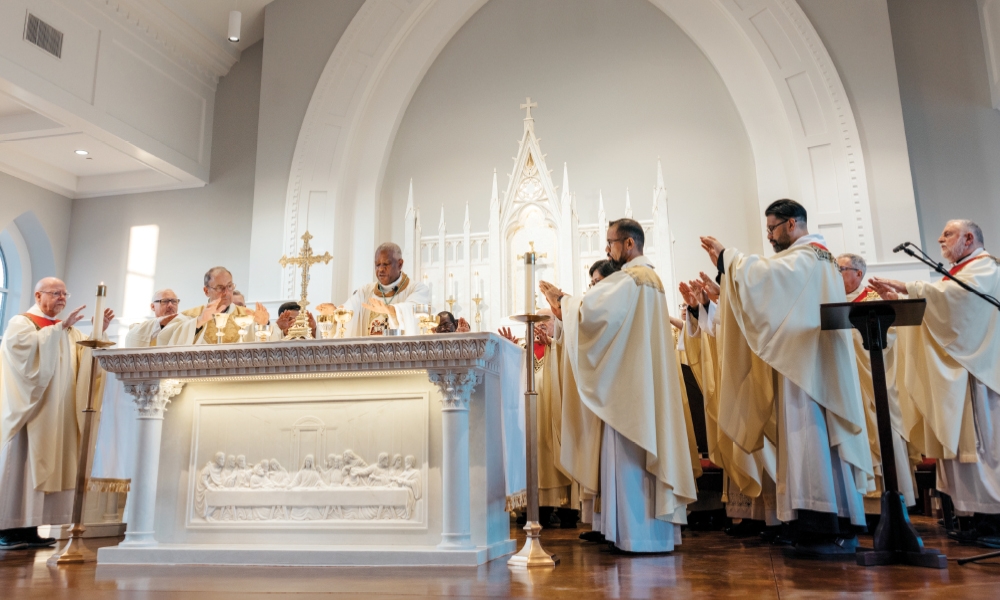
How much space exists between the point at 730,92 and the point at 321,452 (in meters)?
6.64

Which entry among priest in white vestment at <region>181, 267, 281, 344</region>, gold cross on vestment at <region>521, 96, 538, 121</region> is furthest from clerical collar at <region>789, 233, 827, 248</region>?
gold cross on vestment at <region>521, 96, 538, 121</region>

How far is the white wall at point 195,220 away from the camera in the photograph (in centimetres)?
988

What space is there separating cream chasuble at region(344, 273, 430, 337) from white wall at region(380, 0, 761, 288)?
3850mm

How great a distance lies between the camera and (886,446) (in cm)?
368

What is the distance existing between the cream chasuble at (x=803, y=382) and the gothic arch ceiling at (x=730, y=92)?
409cm

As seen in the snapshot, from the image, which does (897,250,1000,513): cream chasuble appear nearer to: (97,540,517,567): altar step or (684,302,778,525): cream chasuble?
(684,302,778,525): cream chasuble

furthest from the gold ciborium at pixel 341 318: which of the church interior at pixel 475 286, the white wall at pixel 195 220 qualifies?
the white wall at pixel 195 220

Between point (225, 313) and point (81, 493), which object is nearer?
point (81, 493)

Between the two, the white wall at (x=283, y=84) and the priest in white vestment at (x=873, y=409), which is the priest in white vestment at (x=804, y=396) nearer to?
the priest in white vestment at (x=873, y=409)

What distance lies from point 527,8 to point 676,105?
2.31 meters

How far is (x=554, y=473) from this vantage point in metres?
5.62

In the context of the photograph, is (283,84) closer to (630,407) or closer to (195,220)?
(195,220)

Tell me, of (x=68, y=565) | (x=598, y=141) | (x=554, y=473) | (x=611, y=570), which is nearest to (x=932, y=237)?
(x=598, y=141)

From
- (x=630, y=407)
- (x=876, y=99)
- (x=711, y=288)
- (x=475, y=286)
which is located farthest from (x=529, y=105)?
(x=630, y=407)
